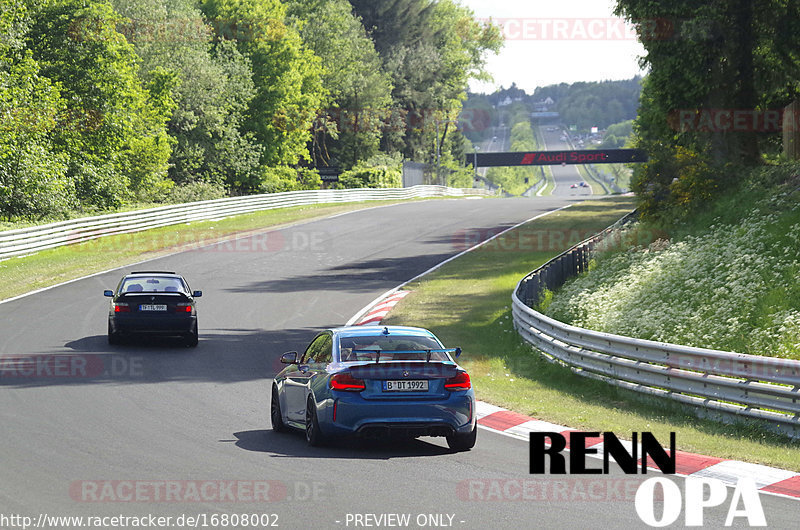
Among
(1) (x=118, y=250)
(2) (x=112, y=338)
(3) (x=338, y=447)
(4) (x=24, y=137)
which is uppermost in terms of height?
(4) (x=24, y=137)

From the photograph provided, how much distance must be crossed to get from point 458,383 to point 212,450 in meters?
2.63

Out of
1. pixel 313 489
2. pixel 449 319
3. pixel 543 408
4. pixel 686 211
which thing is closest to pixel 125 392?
pixel 543 408

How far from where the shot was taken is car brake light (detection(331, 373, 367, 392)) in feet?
34.6

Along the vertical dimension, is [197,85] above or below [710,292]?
above

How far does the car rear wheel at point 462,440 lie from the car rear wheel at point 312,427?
1.34m

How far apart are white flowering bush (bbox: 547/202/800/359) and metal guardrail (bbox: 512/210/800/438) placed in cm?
163

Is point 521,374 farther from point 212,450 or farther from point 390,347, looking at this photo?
point 212,450

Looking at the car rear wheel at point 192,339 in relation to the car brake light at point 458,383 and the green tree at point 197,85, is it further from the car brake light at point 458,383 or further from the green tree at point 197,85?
the green tree at point 197,85

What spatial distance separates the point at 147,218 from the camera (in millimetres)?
43375

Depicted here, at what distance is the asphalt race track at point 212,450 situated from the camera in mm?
8094

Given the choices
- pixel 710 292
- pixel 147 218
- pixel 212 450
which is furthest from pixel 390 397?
pixel 147 218

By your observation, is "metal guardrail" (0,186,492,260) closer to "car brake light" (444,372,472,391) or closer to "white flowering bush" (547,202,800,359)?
"white flowering bush" (547,202,800,359)

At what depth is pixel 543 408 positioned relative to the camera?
13.6 m

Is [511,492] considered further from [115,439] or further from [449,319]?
[449,319]
